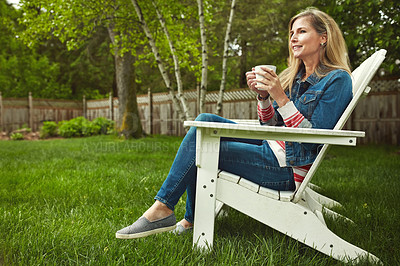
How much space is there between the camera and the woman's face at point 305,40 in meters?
1.83

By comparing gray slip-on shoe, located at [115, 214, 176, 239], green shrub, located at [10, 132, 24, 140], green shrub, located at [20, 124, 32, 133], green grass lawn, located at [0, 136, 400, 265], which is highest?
gray slip-on shoe, located at [115, 214, 176, 239]

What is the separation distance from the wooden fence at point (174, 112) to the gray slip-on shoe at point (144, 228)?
8381 mm

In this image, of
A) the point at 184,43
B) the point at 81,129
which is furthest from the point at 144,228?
the point at 81,129

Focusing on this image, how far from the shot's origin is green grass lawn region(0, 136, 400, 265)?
1640mm

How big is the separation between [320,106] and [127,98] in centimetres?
820

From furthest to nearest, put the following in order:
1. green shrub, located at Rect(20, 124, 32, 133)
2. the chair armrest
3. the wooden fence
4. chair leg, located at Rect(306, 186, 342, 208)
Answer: green shrub, located at Rect(20, 124, 32, 133)
the wooden fence
chair leg, located at Rect(306, 186, 342, 208)
the chair armrest

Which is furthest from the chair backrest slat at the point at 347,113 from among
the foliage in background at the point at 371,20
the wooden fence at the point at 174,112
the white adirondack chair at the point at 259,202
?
the wooden fence at the point at 174,112

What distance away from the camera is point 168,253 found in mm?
1646

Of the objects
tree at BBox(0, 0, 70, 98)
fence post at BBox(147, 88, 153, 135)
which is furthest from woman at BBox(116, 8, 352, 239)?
tree at BBox(0, 0, 70, 98)

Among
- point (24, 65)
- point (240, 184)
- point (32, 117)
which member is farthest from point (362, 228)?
point (24, 65)

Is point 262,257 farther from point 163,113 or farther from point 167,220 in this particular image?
point 163,113

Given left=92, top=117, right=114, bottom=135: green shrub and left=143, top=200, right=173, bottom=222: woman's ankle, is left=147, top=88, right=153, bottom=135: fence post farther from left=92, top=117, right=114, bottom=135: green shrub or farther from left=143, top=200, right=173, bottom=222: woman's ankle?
left=143, top=200, right=173, bottom=222: woman's ankle

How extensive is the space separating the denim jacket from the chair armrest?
0.14 metres

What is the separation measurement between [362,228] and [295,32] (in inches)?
51.1
